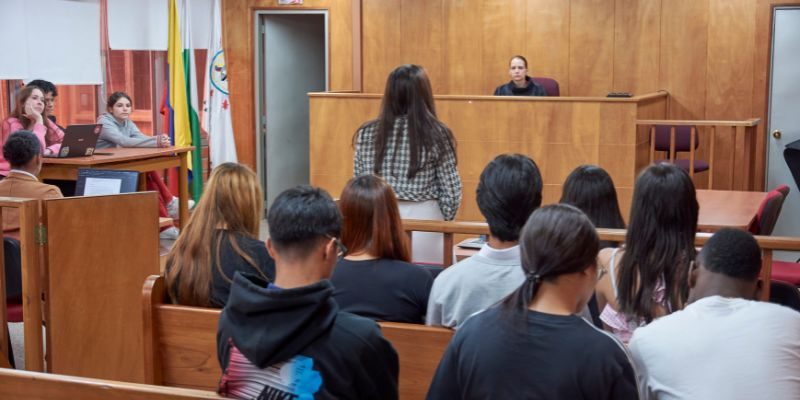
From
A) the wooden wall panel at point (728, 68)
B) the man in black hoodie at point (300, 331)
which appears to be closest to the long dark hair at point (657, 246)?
the man in black hoodie at point (300, 331)

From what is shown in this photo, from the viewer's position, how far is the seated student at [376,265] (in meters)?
2.96

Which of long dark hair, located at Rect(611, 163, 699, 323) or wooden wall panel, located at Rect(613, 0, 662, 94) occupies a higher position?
wooden wall panel, located at Rect(613, 0, 662, 94)

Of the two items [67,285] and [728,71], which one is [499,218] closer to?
[67,285]

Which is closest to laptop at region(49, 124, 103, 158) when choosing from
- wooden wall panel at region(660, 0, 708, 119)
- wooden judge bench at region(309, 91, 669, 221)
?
wooden judge bench at region(309, 91, 669, 221)

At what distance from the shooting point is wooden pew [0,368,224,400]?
227cm

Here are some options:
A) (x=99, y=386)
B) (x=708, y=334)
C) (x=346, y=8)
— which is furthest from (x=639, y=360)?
(x=346, y=8)

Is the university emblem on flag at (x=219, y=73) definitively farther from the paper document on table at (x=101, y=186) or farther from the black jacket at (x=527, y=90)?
the paper document on table at (x=101, y=186)

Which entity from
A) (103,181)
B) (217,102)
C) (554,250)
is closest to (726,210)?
(103,181)

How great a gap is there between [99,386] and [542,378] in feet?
3.38

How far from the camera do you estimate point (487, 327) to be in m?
2.06

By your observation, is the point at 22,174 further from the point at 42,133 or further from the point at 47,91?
the point at 47,91

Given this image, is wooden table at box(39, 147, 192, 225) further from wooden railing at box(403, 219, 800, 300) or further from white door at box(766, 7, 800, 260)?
white door at box(766, 7, 800, 260)

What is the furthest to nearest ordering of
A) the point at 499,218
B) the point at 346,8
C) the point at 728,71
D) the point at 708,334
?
the point at 346,8 < the point at 728,71 < the point at 499,218 < the point at 708,334

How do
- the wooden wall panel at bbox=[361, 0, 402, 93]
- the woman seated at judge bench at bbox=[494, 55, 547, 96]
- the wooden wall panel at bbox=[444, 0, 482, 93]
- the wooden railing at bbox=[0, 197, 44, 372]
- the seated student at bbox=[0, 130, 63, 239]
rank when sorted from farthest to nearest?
the wooden wall panel at bbox=[361, 0, 402, 93] → the wooden wall panel at bbox=[444, 0, 482, 93] → the woman seated at judge bench at bbox=[494, 55, 547, 96] → the seated student at bbox=[0, 130, 63, 239] → the wooden railing at bbox=[0, 197, 44, 372]
